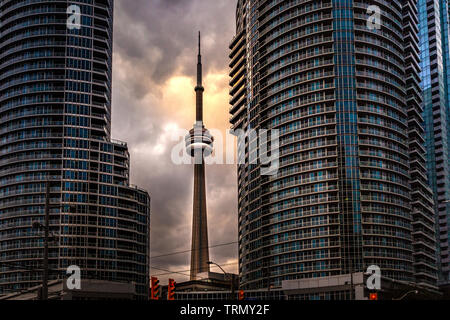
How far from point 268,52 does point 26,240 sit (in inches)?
3345

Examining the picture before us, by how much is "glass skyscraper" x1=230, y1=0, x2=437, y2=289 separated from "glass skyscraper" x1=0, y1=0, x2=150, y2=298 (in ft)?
124

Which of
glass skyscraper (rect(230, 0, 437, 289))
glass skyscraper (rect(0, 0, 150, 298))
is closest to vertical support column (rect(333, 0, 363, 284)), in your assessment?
glass skyscraper (rect(230, 0, 437, 289))

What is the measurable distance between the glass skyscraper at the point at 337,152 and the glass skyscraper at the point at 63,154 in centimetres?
3771

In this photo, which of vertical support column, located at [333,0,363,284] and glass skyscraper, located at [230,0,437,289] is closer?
vertical support column, located at [333,0,363,284]

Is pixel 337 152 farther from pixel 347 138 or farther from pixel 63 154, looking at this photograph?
pixel 63 154

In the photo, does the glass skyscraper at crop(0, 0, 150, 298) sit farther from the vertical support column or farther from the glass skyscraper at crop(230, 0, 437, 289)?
the vertical support column

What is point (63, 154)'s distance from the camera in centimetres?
18188

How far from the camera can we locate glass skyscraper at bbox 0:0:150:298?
6909 inches

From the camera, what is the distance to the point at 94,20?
194125 millimetres

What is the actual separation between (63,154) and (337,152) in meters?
75.4

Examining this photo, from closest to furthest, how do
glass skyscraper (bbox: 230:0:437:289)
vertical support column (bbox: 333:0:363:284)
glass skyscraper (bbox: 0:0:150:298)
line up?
vertical support column (bbox: 333:0:363:284), glass skyscraper (bbox: 230:0:437:289), glass skyscraper (bbox: 0:0:150:298)

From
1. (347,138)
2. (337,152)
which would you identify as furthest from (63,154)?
(347,138)
